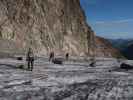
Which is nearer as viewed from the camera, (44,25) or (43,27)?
(43,27)

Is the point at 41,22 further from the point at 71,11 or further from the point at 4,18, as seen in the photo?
the point at 71,11

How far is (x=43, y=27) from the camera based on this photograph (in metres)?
69.8

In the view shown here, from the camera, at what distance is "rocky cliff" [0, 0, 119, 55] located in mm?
58625

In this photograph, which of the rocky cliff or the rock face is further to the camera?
the rock face

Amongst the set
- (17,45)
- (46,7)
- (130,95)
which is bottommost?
(130,95)

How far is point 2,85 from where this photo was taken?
1877 cm

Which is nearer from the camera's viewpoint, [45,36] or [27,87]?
[27,87]

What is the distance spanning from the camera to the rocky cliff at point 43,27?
58.6 metres

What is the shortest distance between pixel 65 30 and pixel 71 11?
9454 millimetres

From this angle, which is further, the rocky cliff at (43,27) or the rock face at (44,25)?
the rock face at (44,25)

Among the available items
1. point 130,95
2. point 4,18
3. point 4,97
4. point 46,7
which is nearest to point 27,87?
point 4,97

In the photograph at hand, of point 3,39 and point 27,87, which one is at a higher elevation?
point 3,39

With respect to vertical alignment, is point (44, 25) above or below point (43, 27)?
above

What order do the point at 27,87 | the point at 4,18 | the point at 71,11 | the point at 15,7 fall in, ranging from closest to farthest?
the point at 27,87
the point at 4,18
the point at 15,7
the point at 71,11
